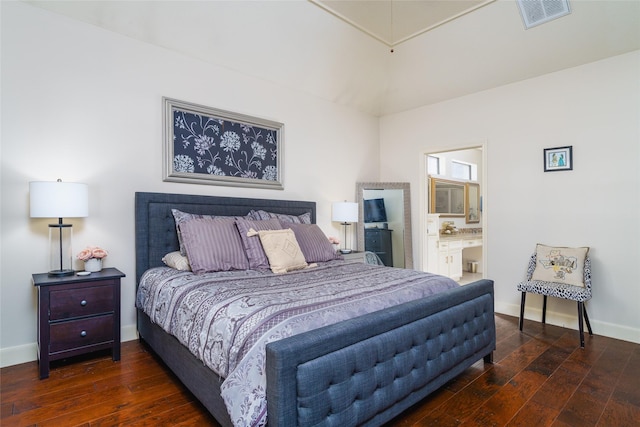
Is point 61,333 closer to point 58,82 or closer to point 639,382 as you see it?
point 58,82

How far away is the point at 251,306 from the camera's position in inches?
66.2

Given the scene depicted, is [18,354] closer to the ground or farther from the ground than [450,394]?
farther from the ground

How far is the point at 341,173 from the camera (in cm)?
473

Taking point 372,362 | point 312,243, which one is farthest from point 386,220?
point 372,362

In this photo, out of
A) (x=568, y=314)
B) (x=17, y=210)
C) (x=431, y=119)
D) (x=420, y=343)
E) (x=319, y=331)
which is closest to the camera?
(x=319, y=331)

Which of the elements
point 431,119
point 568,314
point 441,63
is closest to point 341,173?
point 431,119

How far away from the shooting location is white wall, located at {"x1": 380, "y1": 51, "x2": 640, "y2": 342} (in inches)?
124

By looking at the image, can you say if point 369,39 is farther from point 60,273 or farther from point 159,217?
point 60,273

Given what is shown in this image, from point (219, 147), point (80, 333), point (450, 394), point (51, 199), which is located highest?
point (219, 147)

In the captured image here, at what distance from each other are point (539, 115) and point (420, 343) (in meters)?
3.10

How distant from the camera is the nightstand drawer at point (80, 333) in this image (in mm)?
2344

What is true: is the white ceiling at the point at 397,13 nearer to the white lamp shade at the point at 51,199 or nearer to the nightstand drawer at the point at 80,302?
the white lamp shade at the point at 51,199

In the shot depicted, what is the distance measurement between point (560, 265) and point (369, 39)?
312 centimetres

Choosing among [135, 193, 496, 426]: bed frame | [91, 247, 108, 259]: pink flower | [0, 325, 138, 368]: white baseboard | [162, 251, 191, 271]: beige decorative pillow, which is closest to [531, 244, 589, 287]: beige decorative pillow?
Answer: [135, 193, 496, 426]: bed frame
